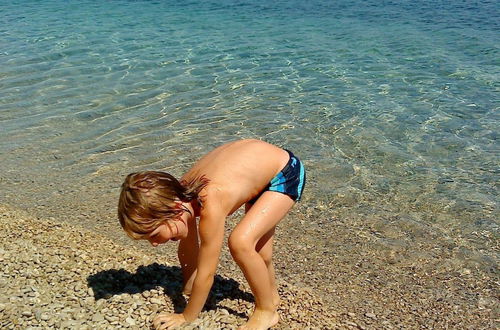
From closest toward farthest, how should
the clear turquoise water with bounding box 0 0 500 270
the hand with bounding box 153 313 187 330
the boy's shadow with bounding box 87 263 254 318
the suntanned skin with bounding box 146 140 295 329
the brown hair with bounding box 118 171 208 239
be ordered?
the brown hair with bounding box 118 171 208 239 < the suntanned skin with bounding box 146 140 295 329 < the hand with bounding box 153 313 187 330 < the boy's shadow with bounding box 87 263 254 318 < the clear turquoise water with bounding box 0 0 500 270

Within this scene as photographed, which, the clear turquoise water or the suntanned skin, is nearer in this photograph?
the suntanned skin

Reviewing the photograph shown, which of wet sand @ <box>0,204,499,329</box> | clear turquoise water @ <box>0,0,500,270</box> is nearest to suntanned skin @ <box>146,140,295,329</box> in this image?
wet sand @ <box>0,204,499,329</box>

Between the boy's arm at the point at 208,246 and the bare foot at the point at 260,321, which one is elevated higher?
the boy's arm at the point at 208,246

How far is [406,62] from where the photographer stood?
1133 centimetres

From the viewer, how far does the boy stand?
3.20 m

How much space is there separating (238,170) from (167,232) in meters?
0.56

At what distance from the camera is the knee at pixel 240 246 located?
329cm

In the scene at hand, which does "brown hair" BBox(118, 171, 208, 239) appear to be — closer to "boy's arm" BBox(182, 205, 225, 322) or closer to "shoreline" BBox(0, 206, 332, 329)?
"boy's arm" BBox(182, 205, 225, 322)

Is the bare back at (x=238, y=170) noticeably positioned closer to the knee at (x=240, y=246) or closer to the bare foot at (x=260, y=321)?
the knee at (x=240, y=246)

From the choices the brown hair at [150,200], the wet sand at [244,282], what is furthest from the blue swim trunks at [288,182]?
the wet sand at [244,282]

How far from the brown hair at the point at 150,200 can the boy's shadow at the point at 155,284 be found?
731 millimetres

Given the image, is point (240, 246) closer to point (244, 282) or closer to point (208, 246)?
point (208, 246)

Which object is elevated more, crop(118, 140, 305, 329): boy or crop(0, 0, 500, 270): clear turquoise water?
crop(118, 140, 305, 329): boy

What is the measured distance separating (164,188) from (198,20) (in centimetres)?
1343
